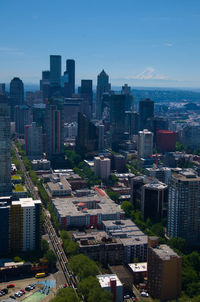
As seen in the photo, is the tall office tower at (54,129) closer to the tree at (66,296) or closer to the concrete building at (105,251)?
the concrete building at (105,251)

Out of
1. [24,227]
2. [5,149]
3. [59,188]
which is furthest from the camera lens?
[59,188]

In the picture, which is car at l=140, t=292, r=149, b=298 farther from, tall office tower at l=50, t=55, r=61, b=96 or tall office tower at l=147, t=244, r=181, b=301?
tall office tower at l=50, t=55, r=61, b=96

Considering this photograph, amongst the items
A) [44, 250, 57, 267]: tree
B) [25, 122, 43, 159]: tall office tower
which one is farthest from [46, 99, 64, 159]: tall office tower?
[44, 250, 57, 267]: tree

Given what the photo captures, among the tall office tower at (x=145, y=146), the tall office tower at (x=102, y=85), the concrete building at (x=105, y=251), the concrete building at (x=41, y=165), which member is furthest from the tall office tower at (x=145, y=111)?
the concrete building at (x=105, y=251)

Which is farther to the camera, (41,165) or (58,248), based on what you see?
(41,165)

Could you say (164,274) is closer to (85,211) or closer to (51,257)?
(51,257)

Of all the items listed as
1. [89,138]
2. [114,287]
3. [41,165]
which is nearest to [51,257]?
[114,287]
